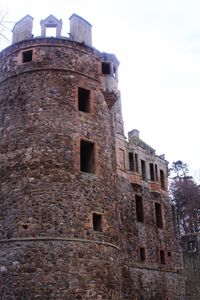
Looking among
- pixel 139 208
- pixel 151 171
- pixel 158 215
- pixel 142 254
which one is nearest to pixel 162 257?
pixel 142 254

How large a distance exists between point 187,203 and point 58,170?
2792cm

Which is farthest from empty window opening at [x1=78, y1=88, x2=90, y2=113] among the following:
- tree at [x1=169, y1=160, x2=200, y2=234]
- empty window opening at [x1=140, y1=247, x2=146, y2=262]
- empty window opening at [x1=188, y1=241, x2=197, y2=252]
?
tree at [x1=169, y1=160, x2=200, y2=234]

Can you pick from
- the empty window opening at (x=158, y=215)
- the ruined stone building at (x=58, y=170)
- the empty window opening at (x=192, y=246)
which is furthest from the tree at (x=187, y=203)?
the ruined stone building at (x=58, y=170)

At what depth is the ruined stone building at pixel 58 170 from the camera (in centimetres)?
1422

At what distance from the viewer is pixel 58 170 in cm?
1540

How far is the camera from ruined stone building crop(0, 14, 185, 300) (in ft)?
46.7

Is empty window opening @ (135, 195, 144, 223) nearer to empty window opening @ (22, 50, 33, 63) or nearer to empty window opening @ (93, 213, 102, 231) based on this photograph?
empty window opening @ (93, 213, 102, 231)

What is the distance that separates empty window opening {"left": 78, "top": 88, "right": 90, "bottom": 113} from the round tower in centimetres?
4

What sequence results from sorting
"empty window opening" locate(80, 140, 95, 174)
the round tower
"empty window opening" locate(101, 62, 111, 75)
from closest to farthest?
the round tower < "empty window opening" locate(80, 140, 95, 174) < "empty window opening" locate(101, 62, 111, 75)

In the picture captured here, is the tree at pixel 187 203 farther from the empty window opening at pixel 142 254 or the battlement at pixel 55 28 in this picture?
the battlement at pixel 55 28

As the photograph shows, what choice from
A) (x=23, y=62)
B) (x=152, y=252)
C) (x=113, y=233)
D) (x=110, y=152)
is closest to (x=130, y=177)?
(x=152, y=252)

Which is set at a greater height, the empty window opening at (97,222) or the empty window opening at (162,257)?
the empty window opening at (97,222)

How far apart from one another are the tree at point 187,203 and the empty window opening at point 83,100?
23.0 m

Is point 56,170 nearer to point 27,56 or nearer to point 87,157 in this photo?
point 87,157
